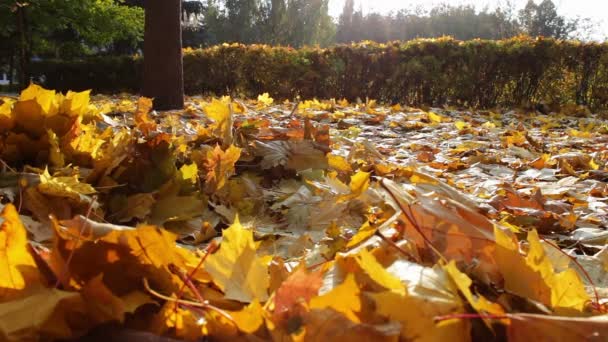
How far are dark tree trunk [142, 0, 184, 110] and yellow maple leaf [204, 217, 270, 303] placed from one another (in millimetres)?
4892

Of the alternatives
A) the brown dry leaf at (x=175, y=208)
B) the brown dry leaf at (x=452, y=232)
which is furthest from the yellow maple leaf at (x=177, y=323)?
the brown dry leaf at (x=175, y=208)

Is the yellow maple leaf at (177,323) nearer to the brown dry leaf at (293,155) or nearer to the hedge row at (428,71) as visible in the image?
the brown dry leaf at (293,155)

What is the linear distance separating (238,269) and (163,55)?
5.24 meters

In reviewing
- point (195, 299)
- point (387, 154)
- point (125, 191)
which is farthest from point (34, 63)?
point (195, 299)

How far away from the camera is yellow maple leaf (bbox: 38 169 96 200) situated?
4.14 feet

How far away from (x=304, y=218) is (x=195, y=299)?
0.86m

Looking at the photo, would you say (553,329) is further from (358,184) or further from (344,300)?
(358,184)

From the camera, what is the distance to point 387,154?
10.4 feet

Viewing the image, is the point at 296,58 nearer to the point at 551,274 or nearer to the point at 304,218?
the point at 304,218

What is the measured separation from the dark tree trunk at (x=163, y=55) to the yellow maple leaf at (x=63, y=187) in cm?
422

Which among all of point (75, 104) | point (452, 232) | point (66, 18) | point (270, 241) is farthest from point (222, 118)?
point (66, 18)

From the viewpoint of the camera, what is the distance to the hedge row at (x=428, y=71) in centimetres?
896

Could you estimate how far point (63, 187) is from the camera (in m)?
1.27

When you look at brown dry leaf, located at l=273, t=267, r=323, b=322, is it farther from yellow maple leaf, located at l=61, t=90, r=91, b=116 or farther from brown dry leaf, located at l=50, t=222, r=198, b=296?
yellow maple leaf, located at l=61, t=90, r=91, b=116
